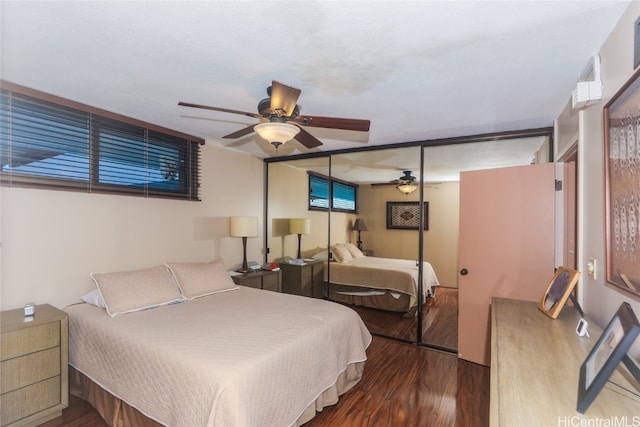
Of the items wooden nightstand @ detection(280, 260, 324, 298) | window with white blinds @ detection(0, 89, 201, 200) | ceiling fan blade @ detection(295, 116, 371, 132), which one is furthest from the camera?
wooden nightstand @ detection(280, 260, 324, 298)

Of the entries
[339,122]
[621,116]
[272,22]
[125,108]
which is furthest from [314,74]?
[125,108]

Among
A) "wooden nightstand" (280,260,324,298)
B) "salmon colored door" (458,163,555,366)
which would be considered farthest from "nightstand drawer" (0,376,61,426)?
"salmon colored door" (458,163,555,366)

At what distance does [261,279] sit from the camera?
13.2 feet

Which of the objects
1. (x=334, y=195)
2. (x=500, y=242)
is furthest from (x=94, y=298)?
(x=500, y=242)

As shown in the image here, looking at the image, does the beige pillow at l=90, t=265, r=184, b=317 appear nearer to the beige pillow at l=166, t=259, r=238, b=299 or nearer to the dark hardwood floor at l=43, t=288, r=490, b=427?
the beige pillow at l=166, t=259, r=238, b=299

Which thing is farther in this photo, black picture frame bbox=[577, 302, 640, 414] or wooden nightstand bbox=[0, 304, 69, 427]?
wooden nightstand bbox=[0, 304, 69, 427]

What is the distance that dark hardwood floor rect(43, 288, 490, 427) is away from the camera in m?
2.23

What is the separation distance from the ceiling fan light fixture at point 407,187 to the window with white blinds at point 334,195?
670mm

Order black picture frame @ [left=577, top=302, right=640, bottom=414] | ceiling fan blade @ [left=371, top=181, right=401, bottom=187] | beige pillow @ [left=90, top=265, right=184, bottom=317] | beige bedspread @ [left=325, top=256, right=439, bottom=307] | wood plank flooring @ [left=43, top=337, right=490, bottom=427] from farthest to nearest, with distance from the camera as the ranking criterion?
ceiling fan blade @ [left=371, top=181, right=401, bottom=187] → beige bedspread @ [left=325, top=256, right=439, bottom=307] → beige pillow @ [left=90, top=265, right=184, bottom=317] → wood plank flooring @ [left=43, top=337, right=490, bottom=427] → black picture frame @ [left=577, top=302, right=640, bottom=414]

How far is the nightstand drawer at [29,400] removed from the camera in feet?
6.50

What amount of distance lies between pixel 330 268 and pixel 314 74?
2.91 meters

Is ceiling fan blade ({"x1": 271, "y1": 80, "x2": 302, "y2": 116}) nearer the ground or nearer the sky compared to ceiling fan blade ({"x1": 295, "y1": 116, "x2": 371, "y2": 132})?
nearer the sky

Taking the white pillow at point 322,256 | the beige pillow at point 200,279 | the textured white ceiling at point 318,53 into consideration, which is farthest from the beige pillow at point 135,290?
the white pillow at point 322,256

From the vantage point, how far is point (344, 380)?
8.45 feet
